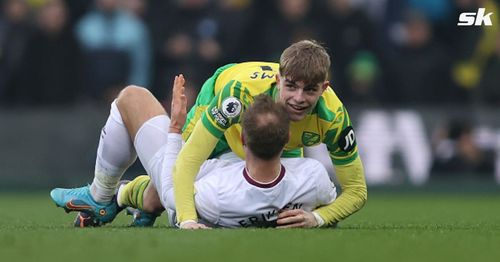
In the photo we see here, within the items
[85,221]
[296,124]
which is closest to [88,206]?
[85,221]

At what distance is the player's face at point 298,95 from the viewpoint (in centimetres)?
769

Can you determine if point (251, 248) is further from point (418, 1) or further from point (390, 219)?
point (418, 1)

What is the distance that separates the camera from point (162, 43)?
664 inches

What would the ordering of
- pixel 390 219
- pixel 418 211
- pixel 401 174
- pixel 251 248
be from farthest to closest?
pixel 401 174 → pixel 418 211 → pixel 390 219 → pixel 251 248

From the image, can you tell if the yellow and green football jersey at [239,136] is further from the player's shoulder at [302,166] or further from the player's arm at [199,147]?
the player's shoulder at [302,166]

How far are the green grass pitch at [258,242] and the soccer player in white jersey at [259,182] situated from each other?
7.5 inches

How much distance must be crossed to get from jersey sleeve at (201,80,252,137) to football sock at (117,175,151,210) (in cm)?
103

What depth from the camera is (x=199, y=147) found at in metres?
7.94

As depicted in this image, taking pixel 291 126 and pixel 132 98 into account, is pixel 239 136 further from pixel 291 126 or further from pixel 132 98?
pixel 132 98

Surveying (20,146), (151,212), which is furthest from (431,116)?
(151,212)

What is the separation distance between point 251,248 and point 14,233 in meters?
1.95

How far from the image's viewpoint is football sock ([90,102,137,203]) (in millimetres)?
8836

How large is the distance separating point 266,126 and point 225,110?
1.43 feet

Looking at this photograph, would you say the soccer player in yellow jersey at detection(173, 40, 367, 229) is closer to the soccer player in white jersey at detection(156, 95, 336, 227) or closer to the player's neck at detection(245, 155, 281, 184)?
the soccer player in white jersey at detection(156, 95, 336, 227)
